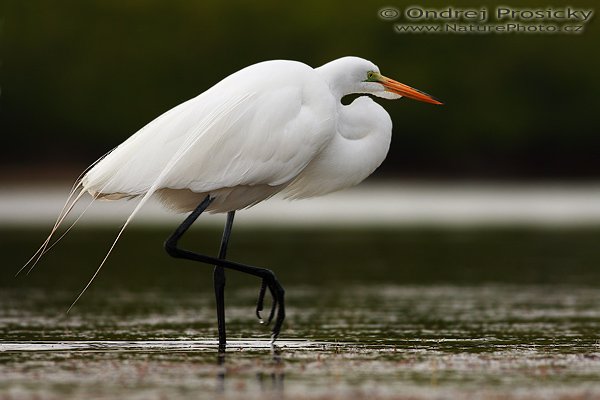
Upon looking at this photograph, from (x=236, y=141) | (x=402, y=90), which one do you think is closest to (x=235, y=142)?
(x=236, y=141)

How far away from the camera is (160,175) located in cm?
951

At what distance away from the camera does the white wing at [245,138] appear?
9.58 m

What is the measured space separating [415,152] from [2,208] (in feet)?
66.5

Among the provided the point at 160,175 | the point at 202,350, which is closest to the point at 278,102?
the point at 160,175

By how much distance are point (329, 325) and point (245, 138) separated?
2055 mm

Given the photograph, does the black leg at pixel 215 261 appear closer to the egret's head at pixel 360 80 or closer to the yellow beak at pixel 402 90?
the egret's head at pixel 360 80

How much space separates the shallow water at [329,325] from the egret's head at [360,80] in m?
1.69

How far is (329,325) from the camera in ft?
36.4

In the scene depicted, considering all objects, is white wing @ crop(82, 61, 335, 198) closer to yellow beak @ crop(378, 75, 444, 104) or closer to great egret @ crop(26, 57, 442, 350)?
great egret @ crop(26, 57, 442, 350)

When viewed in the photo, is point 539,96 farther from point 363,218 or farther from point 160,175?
point 160,175

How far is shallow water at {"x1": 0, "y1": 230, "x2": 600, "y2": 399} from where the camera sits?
734cm

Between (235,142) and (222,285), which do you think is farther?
(222,285)

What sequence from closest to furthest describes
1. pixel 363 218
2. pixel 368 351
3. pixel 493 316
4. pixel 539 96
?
pixel 368 351, pixel 493 316, pixel 363 218, pixel 539 96

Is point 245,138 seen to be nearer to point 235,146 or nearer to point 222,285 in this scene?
point 235,146
